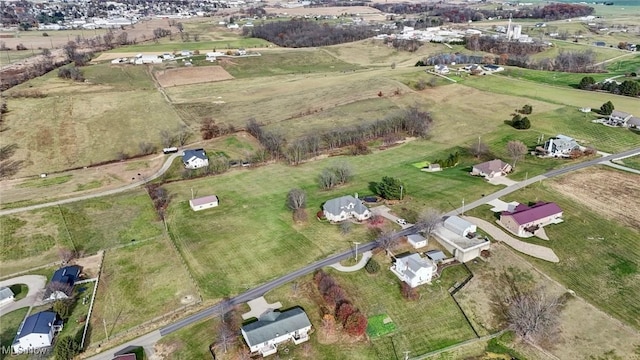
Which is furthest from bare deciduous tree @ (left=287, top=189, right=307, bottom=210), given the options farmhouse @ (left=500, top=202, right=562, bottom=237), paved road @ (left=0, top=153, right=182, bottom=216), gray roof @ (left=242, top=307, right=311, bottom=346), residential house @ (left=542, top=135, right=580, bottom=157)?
residential house @ (left=542, top=135, right=580, bottom=157)

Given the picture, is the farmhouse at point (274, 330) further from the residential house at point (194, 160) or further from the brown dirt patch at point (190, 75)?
the brown dirt patch at point (190, 75)

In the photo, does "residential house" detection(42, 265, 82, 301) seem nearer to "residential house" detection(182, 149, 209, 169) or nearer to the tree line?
"residential house" detection(182, 149, 209, 169)

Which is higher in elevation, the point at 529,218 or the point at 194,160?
the point at 194,160

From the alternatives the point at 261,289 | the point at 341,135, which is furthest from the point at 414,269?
the point at 341,135

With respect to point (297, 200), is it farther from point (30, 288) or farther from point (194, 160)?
point (30, 288)

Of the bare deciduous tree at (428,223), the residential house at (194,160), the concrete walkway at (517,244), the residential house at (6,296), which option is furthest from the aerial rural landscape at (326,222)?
the concrete walkway at (517,244)
